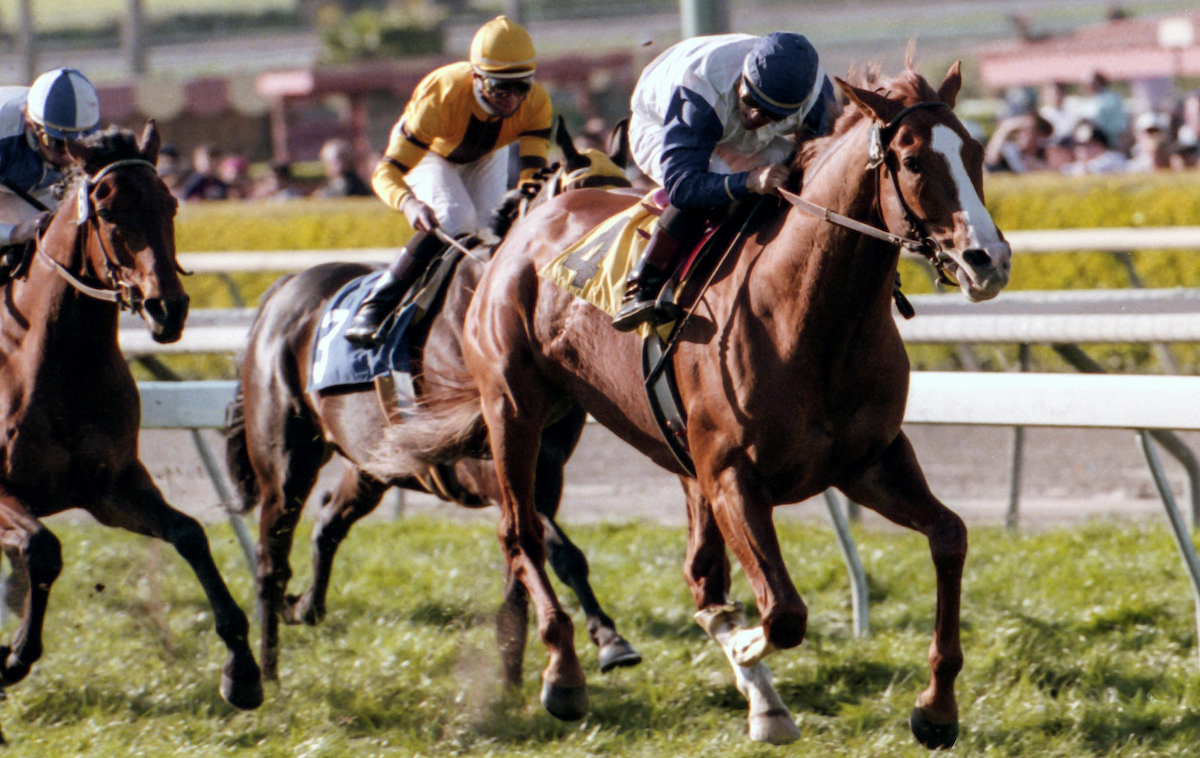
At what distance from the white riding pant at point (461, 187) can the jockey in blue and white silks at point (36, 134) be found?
108 centimetres

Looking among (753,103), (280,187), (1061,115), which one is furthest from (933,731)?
(280,187)

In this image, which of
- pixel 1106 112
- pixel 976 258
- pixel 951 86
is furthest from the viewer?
pixel 1106 112

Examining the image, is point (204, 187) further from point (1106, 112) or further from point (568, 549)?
point (568, 549)

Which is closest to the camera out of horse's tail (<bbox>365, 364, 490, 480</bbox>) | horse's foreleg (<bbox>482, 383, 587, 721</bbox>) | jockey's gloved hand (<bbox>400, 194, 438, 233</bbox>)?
horse's foreleg (<bbox>482, 383, 587, 721</bbox>)

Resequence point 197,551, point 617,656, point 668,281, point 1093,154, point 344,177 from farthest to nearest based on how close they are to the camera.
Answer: point 344,177, point 1093,154, point 197,551, point 617,656, point 668,281

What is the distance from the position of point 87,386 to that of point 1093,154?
941 cm

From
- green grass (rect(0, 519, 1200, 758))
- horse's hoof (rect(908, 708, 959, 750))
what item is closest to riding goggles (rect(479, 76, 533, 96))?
green grass (rect(0, 519, 1200, 758))

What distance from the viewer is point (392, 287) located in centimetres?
554

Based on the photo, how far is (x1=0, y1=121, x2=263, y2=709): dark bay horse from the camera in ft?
15.8

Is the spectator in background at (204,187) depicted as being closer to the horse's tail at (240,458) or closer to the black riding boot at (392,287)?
the horse's tail at (240,458)

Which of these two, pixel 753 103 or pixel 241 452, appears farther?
pixel 241 452

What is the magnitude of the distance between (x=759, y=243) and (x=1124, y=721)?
5.22 ft

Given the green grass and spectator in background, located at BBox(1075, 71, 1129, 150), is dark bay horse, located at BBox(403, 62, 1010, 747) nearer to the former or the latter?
the green grass

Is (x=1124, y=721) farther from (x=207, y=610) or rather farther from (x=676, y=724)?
(x=207, y=610)
